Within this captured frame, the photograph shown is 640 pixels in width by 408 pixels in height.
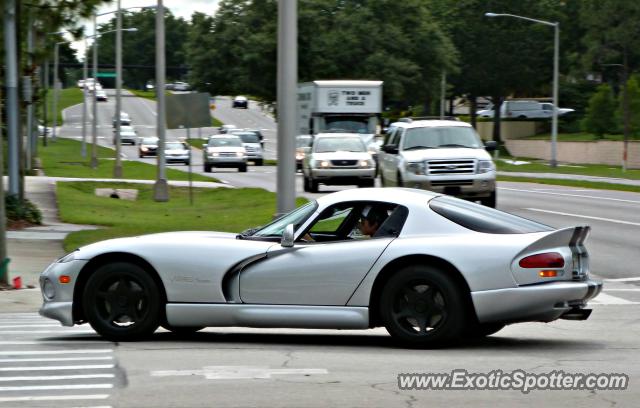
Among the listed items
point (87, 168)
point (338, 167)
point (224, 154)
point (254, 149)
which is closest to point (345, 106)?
point (338, 167)

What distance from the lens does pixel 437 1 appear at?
9819cm

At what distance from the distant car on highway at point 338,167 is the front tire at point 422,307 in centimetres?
2684

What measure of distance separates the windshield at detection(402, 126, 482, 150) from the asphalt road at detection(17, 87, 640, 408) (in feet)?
46.4

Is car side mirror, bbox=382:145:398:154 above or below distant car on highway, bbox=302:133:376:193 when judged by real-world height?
above

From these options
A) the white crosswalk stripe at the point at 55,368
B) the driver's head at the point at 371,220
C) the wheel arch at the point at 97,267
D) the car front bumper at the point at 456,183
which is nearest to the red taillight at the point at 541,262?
the driver's head at the point at 371,220

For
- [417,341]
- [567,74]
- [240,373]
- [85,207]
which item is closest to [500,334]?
[417,341]

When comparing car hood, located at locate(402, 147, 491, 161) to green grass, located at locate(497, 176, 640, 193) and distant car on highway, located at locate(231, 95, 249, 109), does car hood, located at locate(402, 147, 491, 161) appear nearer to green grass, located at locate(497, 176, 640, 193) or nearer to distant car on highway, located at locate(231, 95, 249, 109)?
green grass, located at locate(497, 176, 640, 193)

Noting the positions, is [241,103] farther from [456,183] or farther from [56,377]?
[56,377]

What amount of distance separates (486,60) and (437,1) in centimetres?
748

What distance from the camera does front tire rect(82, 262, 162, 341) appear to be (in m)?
10.3

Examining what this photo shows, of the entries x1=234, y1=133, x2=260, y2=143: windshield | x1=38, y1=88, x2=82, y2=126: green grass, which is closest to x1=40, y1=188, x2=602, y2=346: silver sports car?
x1=234, y1=133, x2=260, y2=143: windshield

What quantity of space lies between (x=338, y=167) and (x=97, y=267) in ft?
86.4

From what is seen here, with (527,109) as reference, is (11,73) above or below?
above

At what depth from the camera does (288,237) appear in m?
10.1
